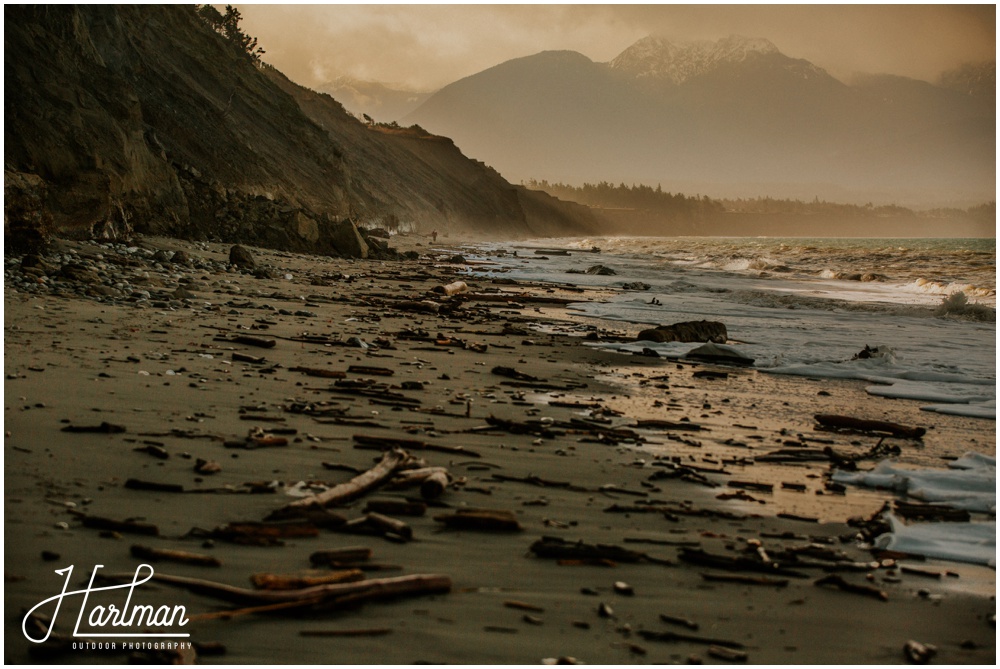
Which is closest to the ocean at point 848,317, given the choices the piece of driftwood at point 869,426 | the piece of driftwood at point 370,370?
the piece of driftwood at point 869,426

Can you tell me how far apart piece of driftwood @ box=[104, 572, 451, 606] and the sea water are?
2559mm

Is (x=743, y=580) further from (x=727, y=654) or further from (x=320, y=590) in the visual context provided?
(x=320, y=590)

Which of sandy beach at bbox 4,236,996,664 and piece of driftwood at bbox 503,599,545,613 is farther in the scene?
piece of driftwood at bbox 503,599,545,613

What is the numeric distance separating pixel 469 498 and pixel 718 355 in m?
6.65

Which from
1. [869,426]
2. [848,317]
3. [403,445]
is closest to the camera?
[403,445]

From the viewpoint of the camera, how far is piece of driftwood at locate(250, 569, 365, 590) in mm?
2998

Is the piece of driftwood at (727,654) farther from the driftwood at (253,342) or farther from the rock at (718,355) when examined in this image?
the rock at (718,355)

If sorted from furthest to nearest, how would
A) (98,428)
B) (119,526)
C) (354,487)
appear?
(98,428)
(354,487)
(119,526)

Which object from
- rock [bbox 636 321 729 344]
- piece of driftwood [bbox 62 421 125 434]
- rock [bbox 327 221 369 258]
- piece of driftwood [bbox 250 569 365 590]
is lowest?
piece of driftwood [bbox 250 569 365 590]

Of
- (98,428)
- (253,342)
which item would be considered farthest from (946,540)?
(253,342)

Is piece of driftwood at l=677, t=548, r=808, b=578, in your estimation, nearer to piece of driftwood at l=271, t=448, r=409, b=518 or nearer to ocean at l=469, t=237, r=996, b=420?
piece of driftwood at l=271, t=448, r=409, b=518

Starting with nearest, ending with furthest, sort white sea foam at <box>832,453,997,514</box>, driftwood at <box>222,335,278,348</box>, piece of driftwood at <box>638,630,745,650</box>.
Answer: piece of driftwood at <box>638,630,745,650</box>
white sea foam at <box>832,453,997,514</box>
driftwood at <box>222,335,278,348</box>

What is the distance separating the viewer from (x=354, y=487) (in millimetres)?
4145

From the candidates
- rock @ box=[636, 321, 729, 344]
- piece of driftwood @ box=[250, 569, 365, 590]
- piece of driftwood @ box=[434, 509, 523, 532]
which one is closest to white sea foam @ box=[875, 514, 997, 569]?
piece of driftwood @ box=[434, 509, 523, 532]
